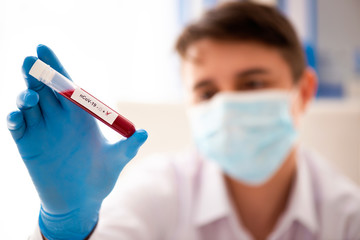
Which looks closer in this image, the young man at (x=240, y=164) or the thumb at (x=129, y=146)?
the thumb at (x=129, y=146)

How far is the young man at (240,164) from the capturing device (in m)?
0.93

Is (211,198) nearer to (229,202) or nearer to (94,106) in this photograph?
(229,202)

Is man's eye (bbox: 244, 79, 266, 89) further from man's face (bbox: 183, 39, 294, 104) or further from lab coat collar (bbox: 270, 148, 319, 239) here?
lab coat collar (bbox: 270, 148, 319, 239)

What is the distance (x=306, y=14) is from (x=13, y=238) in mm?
2048

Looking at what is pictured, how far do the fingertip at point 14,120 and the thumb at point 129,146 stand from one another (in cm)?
15

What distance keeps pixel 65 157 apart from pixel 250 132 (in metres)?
0.61

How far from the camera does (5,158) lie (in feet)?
2.25

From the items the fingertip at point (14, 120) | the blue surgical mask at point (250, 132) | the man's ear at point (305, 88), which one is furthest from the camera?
the man's ear at point (305, 88)

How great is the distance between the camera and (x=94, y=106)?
46 cm

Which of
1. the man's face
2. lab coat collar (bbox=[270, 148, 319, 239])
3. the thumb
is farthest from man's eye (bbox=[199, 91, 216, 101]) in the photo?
the thumb

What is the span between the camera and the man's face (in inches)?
38.6

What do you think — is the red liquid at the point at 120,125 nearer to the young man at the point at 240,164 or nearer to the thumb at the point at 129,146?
the thumb at the point at 129,146

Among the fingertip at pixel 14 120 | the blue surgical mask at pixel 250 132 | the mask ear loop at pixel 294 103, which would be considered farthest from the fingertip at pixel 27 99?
the mask ear loop at pixel 294 103

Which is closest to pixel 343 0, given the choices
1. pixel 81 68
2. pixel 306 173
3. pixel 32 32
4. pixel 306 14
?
pixel 306 14
